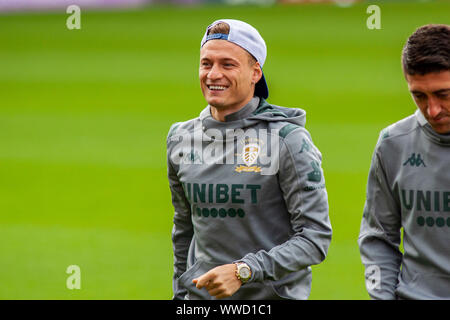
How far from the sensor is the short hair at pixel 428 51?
3.12 m

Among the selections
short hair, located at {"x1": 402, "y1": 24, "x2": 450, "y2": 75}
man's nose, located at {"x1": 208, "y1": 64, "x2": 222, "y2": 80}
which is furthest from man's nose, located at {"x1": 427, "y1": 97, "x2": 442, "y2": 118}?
man's nose, located at {"x1": 208, "y1": 64, "x2": 222, "y2": 80}

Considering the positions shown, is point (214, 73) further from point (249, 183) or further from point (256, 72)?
point (249, 183)

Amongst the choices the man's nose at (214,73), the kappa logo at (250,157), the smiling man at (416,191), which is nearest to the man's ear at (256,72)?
the man's nose at (214,73)

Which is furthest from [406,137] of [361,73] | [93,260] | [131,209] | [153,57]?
[153,57]

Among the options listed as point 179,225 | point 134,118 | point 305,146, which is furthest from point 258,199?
point 134,118

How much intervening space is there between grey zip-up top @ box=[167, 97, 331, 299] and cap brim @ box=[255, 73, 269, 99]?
77mm

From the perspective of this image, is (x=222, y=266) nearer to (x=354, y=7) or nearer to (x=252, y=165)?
(x=252, y=165)

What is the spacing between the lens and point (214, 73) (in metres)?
3.49

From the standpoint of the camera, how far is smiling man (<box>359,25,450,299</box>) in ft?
10.3

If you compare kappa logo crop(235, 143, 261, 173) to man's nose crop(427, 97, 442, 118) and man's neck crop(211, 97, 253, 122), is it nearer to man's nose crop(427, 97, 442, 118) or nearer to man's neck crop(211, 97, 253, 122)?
man's neck crop(211, 97, 253, 122)

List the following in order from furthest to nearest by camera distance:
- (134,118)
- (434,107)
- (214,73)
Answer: (134,118) → (214,73) → (434,107)

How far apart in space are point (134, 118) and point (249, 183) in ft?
Answer: 32.4

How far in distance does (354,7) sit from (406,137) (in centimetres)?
1920

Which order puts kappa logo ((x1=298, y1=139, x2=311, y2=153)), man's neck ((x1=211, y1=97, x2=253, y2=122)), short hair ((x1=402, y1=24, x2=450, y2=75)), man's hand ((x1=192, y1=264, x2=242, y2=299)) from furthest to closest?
man's neck ((x1=211, y1=97, x2=253, y2=122)), kappa logo ((x1=298, y1=139, x2=311, y2=153)), man's hand ((x1=192, y1=264, x2=242, y2=299)), short hair ((x1=402, y1=24, x2=450, y2=75))
